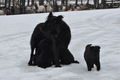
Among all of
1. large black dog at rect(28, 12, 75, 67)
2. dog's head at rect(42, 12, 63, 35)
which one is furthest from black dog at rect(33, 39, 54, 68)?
dog's head at rect(42, 12, 63, 35)

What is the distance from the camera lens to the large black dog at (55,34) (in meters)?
4.86

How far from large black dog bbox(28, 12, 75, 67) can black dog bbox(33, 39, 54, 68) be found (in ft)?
0.45

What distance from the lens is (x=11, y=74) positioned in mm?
5098

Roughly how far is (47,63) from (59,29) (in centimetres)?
94

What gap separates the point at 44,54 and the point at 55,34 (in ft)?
2.20

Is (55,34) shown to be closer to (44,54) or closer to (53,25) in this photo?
(53,25)

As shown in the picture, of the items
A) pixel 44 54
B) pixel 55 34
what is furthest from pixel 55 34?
pixel 44 54

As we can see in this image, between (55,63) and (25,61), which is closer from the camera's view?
(55,63)

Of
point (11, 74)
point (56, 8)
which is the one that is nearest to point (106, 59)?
point (11, 74)

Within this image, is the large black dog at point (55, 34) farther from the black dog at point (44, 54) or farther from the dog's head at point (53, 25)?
the black dog at point (44, 54)

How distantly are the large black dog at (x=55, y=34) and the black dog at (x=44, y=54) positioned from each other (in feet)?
0.45

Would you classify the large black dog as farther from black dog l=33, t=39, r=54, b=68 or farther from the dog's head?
black dog l=33, t=39, r=54, b=68

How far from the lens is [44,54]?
Answer: 539cm

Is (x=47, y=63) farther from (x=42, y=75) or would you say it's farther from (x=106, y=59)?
(x=106, y=59)
